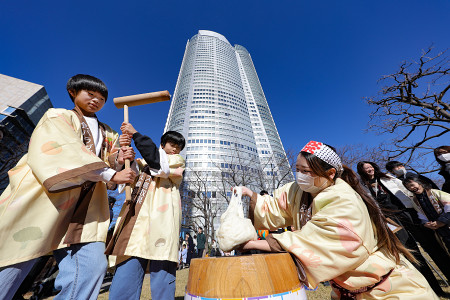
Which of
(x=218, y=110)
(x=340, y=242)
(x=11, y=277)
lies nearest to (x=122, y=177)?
(x=11, y=277)

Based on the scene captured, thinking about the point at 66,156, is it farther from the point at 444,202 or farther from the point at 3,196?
the point at 444,202

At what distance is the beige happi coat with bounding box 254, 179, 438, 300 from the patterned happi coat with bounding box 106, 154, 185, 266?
1.12 metres

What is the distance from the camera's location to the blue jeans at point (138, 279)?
1699 millimetres

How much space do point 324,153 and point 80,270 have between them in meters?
1.83

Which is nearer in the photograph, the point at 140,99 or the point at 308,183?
the point at 308,183

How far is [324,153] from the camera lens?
1468 mm

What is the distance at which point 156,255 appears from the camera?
178 centimetres

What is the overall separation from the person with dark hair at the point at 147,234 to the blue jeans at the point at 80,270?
0.85ft

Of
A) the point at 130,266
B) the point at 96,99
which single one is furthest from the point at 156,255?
the point at 96,99

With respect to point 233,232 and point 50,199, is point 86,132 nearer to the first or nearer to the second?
point 50,199

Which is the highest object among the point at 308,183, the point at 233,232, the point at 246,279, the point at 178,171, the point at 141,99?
the point at 141,99

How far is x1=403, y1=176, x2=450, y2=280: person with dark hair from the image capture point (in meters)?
2.90

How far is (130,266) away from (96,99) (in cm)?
151

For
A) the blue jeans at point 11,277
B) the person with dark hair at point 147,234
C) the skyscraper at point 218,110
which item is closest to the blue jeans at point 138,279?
the person with dark hair at point 147,234
